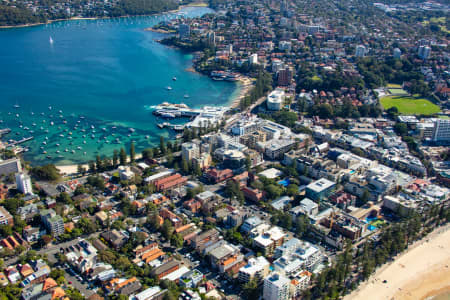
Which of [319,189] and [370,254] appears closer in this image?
[370,254]

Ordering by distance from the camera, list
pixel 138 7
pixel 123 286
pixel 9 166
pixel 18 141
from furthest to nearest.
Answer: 1. pixel 138 7
2. pixel 18 141
3. pixel 9 166
4. pixel 123 286

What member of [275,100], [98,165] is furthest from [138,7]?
[98,165]

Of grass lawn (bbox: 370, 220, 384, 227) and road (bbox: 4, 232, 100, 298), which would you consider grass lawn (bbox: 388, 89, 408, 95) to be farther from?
road (bbox: 4, 232, 100, 298)

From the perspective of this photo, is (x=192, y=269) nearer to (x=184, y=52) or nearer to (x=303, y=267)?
(x=303, y=267)

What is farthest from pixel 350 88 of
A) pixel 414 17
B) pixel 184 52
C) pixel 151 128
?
pixel 414 17

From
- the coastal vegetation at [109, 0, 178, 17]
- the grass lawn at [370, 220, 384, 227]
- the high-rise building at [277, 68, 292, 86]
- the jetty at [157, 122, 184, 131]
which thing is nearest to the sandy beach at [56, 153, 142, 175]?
the jetty at [157, 122, 184, 131]

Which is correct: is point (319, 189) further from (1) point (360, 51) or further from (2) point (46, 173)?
(1) point (360, 51)
